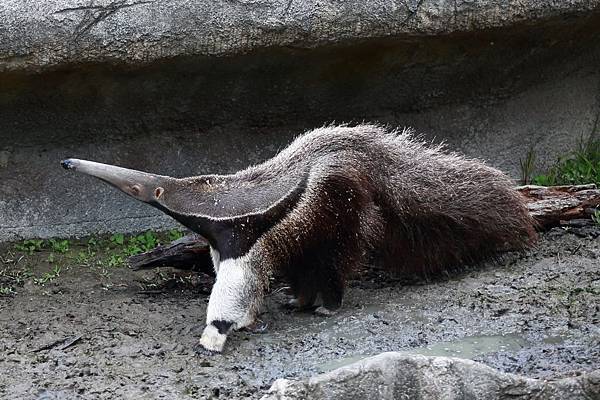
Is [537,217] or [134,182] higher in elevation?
[537,217]

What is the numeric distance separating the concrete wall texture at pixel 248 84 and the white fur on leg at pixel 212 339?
2.16m

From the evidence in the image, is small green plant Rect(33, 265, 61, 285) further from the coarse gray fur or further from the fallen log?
the coarse gray fur

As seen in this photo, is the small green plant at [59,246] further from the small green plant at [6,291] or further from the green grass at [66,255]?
the small green plant at [6,291]

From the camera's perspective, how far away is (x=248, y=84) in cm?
724

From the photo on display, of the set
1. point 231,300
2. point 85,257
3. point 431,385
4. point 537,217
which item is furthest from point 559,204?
point 85,257

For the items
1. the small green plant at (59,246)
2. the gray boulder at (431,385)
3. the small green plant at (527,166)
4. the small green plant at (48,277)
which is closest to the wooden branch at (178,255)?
the small green plant at (48,277)

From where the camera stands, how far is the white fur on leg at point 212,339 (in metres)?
5.23

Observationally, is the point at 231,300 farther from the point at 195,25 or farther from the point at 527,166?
the point at 527,166

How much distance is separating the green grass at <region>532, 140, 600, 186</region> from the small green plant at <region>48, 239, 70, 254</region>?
3.72 m

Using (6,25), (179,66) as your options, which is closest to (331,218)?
(179,66)

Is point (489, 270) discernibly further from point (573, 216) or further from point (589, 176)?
point (589, 176)

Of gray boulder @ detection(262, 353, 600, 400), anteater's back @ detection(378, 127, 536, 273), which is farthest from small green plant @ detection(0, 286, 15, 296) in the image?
gray boulder @ detection(262, 353, 600, 400)

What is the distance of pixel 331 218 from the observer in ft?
18.6

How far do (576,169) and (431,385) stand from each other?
14.4ft
